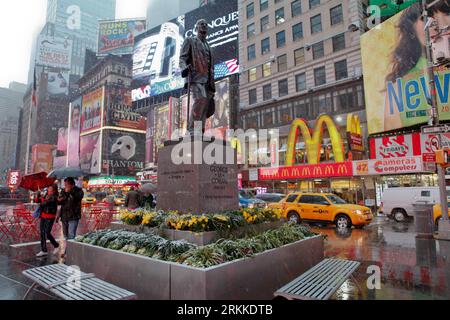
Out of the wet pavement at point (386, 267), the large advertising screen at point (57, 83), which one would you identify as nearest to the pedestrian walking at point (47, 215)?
the wet pavement at point (386, 267)

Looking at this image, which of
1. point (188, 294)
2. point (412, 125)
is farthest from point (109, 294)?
point (412, 125)

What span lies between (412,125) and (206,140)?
908 inches

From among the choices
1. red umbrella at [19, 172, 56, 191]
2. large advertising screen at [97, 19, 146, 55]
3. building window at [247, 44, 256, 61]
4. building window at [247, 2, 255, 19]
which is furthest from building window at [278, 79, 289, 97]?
large advertising screen at [97, 19, 146, 55]

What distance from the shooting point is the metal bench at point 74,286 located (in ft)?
12.5

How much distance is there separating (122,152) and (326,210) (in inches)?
2945

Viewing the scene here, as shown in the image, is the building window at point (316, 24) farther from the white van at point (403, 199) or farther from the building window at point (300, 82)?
the white van at point (403, 199)

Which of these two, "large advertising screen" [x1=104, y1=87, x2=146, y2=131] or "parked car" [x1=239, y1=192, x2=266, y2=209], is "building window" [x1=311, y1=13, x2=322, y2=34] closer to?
"parked car" [x1=239, y1=192, x2=266, y2=209]

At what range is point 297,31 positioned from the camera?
116 feet

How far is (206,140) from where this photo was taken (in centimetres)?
766

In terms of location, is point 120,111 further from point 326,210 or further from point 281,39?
point 326,210

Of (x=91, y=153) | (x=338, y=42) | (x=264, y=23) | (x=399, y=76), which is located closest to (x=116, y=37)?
(x=91, y=153)

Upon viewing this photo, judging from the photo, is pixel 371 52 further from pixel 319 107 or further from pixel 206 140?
pixel 206 140

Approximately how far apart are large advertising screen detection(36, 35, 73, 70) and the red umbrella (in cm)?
A: 13075

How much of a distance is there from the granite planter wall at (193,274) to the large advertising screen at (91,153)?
255 feet
